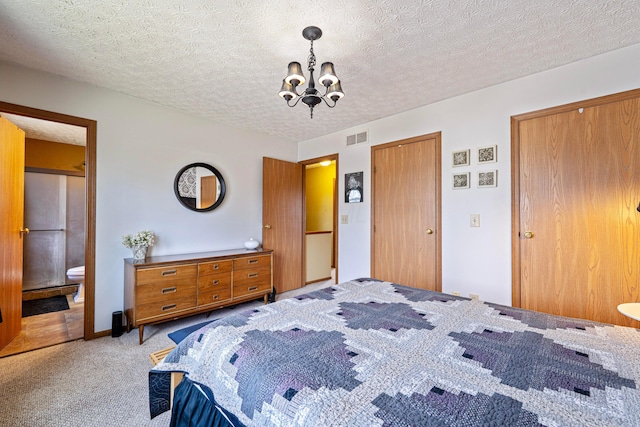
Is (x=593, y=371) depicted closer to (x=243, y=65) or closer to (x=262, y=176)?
(x=243, y=65)

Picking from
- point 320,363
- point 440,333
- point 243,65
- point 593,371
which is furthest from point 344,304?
point 243,65

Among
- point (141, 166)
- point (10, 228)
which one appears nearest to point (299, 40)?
point (141, 166)

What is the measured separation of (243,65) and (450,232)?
8.17 feet

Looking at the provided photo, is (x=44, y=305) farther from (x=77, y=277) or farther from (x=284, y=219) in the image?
Result: (x=284, y=219)

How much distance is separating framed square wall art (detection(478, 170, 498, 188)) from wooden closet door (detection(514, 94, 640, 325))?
20 centimetres

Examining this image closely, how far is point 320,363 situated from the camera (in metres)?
1.01

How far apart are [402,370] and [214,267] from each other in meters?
2.58

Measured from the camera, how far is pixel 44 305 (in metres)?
3.67

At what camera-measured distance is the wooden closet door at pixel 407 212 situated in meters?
3.06

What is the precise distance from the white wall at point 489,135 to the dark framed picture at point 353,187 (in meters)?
0.82

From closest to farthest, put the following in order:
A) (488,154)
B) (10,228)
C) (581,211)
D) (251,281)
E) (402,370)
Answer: (402,370) < (581,211) < (10,228) < (488,154) < (251,281)

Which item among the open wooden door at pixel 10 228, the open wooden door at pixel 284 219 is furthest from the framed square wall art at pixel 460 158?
the open wooden door at pixel 10 228

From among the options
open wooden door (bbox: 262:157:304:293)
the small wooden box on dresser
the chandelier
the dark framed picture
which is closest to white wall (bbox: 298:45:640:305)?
the dark framed picture

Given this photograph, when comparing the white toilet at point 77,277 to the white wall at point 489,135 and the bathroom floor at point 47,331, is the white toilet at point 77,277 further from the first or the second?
the white wall at point 489,135
